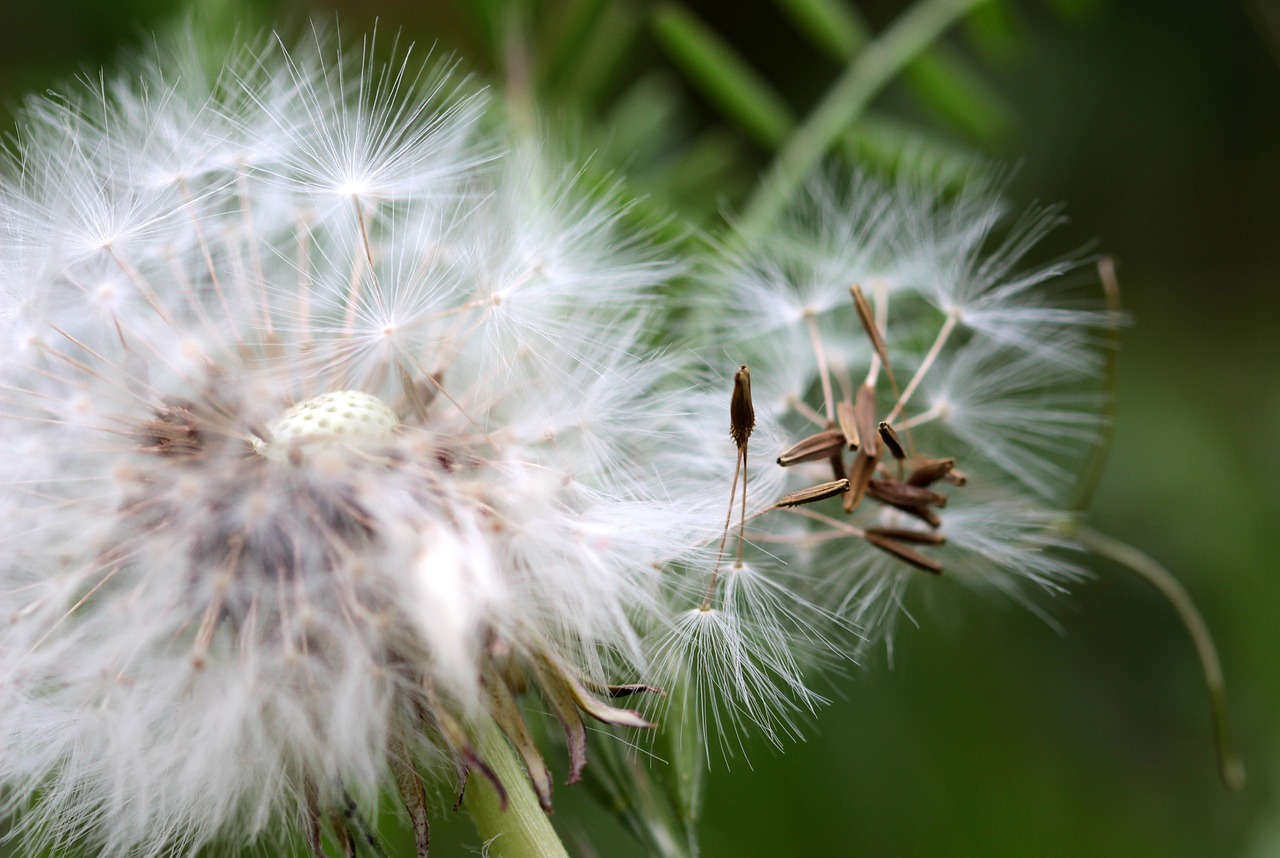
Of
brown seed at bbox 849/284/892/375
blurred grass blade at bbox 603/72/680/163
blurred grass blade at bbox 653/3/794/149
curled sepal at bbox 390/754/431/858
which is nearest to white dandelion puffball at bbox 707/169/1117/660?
brown seed at bbox 849/284/892/375

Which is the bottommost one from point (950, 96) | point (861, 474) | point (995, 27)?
point (861, 474)

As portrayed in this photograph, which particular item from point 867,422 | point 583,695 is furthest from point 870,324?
point 583,695

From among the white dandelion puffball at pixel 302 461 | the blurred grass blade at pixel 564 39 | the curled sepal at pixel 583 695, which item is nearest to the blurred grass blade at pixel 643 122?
the blurred grass blade at pixel 564 39

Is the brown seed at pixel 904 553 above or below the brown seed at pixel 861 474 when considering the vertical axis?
below

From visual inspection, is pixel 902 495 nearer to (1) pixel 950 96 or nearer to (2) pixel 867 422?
(2) pixel 867 422

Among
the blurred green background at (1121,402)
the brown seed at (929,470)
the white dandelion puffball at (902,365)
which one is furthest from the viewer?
the blurred green background at (1121,402)

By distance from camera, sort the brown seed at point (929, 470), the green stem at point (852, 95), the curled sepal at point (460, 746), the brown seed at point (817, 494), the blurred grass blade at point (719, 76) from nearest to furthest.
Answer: the curled sepal at point (460, 746) → the brown seed at point (817, 494) → the brown seed at point (929, 470) → the green stem at point (852, 95) → the blurred grass blade at point (719, 76)

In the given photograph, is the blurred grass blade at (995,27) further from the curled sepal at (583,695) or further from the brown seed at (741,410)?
the curled sepal at (583,695)
